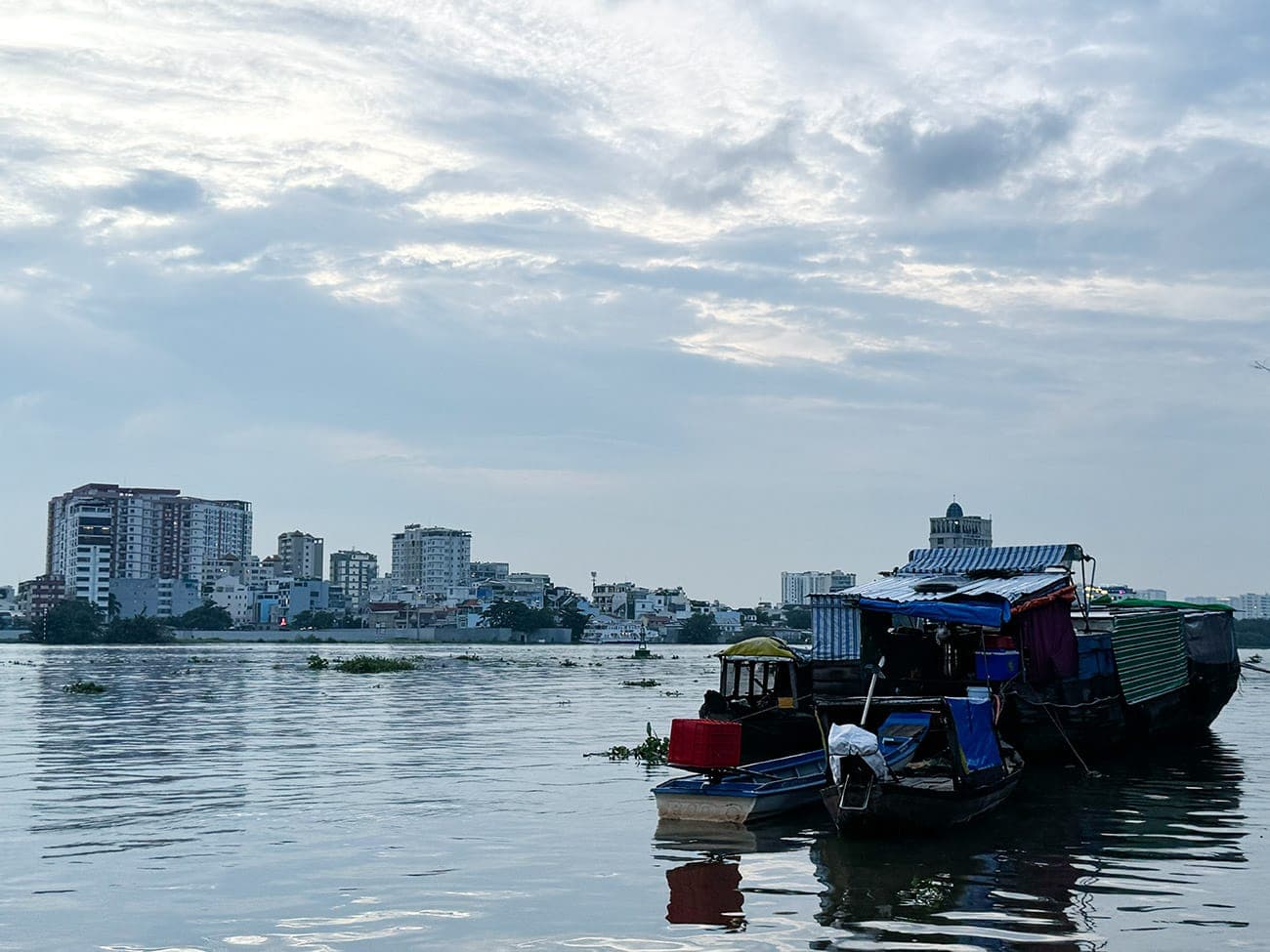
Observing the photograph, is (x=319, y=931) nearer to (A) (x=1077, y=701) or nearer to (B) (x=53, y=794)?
(B) (x=53, y=794)

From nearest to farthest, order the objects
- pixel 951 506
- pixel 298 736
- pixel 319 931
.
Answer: pixel 319 931, pixel 298 736, pixel 951 506

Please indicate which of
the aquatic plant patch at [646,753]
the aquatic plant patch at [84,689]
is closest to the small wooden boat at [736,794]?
the aquatic plant patch at [646,753]

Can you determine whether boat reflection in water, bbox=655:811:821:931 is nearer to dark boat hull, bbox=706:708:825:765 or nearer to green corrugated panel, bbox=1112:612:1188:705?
dark boat hull, bbox=706:708:825:765

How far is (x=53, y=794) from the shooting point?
2484 cm

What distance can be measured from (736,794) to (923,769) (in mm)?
3263

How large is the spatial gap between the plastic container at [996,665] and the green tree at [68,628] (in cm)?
16922

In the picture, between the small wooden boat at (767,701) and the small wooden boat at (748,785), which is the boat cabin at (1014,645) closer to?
the small wooden boat at (767,701)

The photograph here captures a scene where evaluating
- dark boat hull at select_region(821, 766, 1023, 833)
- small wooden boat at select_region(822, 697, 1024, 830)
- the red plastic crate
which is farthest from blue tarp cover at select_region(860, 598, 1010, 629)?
the red plastic crate

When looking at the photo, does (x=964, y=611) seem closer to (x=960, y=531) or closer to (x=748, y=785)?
(x=748, y=785)

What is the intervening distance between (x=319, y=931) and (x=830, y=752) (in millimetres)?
8215

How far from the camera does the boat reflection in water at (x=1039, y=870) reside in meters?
14.7

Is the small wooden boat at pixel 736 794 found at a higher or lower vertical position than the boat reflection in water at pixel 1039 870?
higher

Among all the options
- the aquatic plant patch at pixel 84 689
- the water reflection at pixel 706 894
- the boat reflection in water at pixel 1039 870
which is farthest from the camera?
the aquatic plant patch at pixel 84 689

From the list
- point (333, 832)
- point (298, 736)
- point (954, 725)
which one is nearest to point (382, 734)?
point (298, 736)
